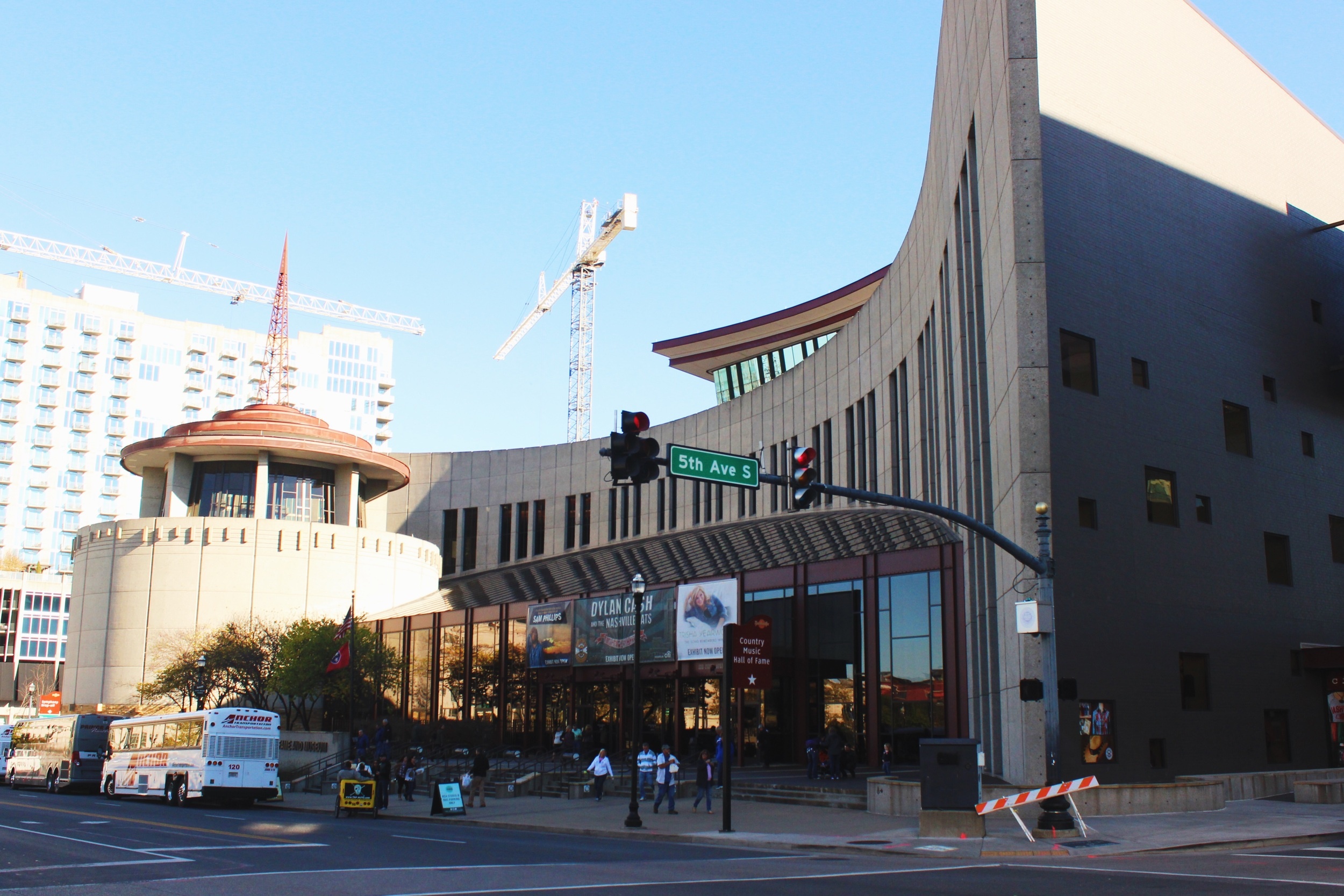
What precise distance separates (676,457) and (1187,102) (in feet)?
72.9

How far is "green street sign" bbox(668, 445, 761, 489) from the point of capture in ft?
59.2

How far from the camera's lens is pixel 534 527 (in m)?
69.1

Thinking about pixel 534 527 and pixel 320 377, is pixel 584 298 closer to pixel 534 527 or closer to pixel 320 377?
pixel 320 377

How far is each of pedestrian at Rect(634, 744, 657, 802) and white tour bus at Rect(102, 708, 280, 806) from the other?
12.2 metres

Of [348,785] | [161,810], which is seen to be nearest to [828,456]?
[348,785]

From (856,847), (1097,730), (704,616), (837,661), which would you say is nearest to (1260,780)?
(1097,730)

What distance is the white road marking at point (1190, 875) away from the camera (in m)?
14.2

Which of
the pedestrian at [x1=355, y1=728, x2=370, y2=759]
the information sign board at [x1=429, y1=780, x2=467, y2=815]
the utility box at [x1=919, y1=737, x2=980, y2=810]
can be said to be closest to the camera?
the utility box at [x1=919, y1=737, x2=980, y2=810]

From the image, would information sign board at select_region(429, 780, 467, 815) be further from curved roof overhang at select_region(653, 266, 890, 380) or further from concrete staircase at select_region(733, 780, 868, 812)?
curved roof overhang at select_region(653, 266, 890, 380)

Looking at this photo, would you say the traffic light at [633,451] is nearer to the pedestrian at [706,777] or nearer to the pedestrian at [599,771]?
the pedestrian at [706,777]

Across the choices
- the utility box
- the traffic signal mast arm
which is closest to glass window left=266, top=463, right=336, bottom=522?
the utility box

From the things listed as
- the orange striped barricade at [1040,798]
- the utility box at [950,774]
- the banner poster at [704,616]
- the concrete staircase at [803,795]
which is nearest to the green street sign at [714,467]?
the orange striped barricade at [1040,798]

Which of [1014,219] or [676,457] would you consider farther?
[1014,219]

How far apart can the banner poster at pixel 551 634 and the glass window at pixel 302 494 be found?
22.8m
